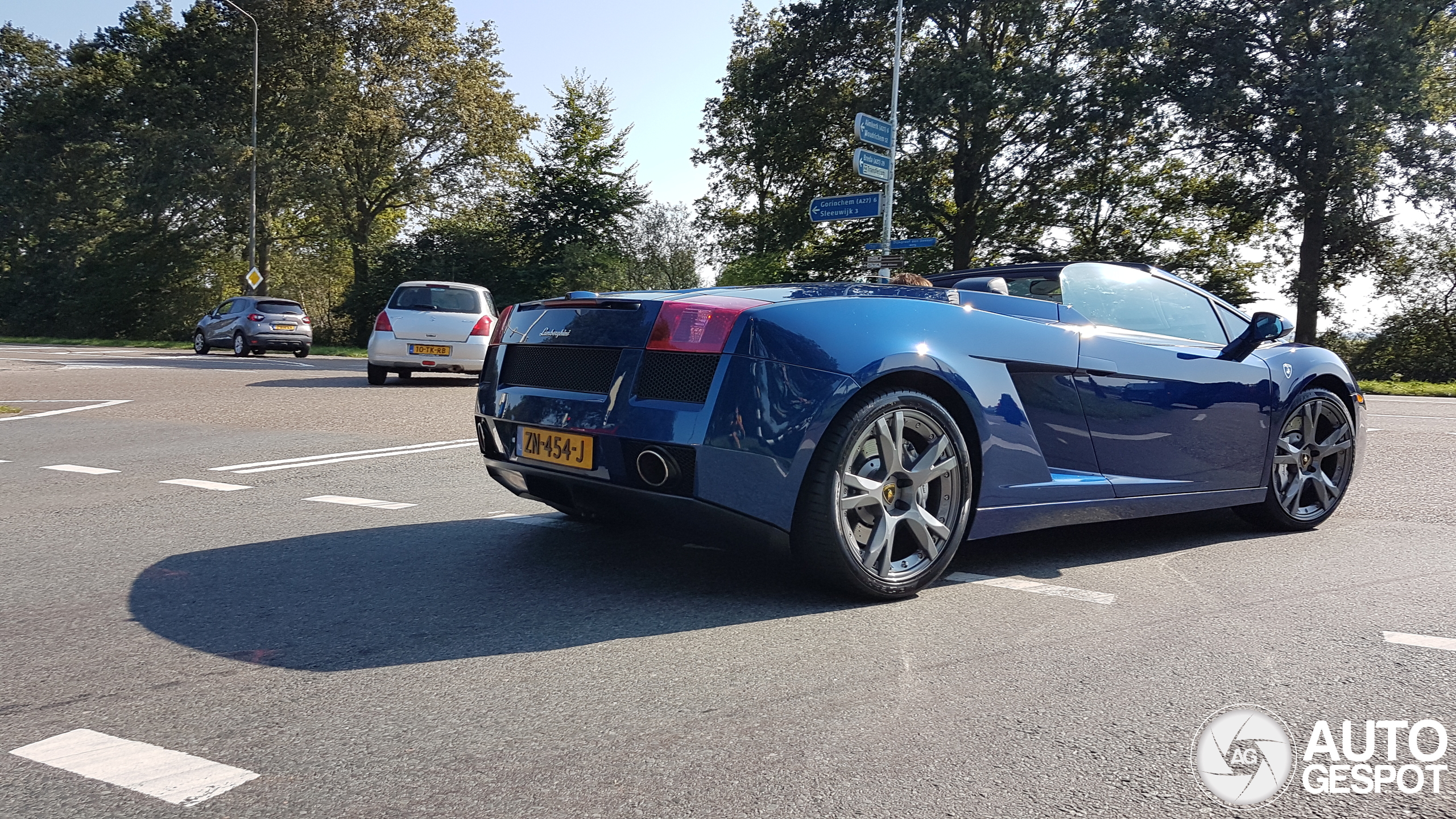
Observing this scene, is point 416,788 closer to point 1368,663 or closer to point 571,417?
point 571,417

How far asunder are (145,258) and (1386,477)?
4299cm

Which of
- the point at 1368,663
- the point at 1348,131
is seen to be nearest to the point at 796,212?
the point at 1348,131

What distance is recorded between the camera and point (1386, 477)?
7395 mm

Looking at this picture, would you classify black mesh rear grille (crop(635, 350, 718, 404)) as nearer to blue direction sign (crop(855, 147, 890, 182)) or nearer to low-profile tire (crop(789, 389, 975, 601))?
low-profile tire (crop(789, 389, 975, 601))

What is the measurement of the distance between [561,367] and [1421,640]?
3.00 meters

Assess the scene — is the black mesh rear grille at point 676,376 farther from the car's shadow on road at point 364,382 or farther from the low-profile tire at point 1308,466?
the car's shadow on road at point 364,382

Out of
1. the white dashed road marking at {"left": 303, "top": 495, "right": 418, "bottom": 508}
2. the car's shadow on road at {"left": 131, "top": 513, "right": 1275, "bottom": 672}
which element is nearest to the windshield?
the white dashed road marking at {"left": 303, "top": 495, "right": 418, "bottom": 508}

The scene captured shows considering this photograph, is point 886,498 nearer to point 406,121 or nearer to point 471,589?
point 471,589

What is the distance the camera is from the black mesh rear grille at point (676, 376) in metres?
3.41

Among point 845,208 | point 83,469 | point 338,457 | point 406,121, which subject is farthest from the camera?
point 406,121

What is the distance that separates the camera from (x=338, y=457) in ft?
24.4

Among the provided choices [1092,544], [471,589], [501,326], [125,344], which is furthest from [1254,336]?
[125,344]

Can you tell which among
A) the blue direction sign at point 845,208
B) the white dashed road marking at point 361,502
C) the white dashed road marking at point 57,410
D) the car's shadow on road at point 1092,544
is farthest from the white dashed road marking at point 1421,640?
the blue direction sign at point 845,208

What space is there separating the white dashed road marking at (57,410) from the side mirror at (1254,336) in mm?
10131
